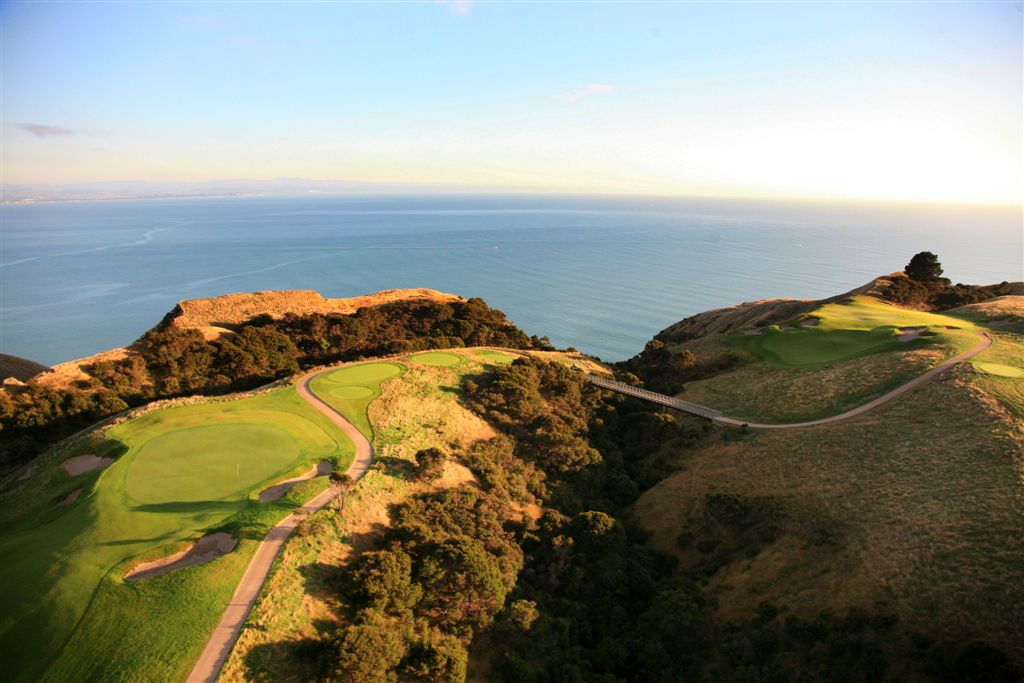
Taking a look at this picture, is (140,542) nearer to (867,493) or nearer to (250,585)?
(250,585)

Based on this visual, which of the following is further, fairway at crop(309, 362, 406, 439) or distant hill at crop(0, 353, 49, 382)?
distant hill at crop(0, 353, 49, 382)

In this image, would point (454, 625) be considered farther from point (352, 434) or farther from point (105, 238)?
point (105, 238)

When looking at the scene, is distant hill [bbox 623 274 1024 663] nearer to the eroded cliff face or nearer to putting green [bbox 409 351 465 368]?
putting green [bbox 409 351 465 368]

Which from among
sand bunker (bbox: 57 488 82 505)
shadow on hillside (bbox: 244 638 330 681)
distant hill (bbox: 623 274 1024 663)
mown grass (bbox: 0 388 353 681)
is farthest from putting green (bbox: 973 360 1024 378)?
sand bunker (bbox: 57 488 82 505)

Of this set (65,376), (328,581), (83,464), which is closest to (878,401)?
(328,581)

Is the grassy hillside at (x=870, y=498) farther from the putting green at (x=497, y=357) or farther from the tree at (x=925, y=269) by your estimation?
the tree at (x=925, y=269)

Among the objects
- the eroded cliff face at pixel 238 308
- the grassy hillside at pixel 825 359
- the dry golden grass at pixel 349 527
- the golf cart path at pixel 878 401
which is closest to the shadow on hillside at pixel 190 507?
the dry golden grass at pixel 349 527

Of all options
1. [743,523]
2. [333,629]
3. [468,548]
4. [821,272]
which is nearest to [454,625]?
[468,548]

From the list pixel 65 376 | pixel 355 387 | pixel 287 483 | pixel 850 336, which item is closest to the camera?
pixel 287 483
